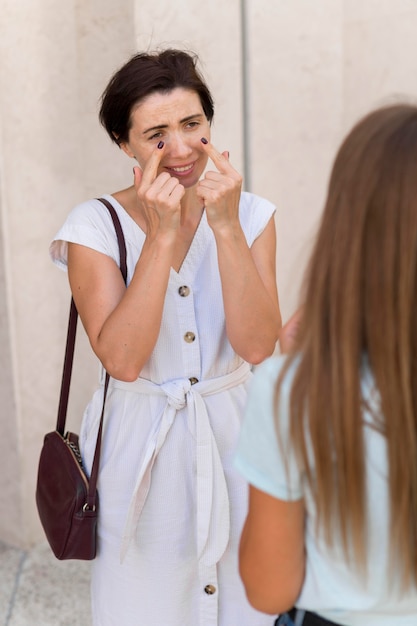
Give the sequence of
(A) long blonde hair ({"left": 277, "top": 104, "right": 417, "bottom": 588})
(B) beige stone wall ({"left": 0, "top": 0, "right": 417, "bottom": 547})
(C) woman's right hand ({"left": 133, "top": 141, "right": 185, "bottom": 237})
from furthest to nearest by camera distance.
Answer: (B) beige stone wall ({"left": 0, "top": 0, "right": 417, "bottom": 547}) < (C) woman's right hand ({"left": 133, "top": 141, "right": 185, "bottom": 237}) < (A) long blonde hair ({"left": 277, "top": 104, "right": 417, "bottom": 588})

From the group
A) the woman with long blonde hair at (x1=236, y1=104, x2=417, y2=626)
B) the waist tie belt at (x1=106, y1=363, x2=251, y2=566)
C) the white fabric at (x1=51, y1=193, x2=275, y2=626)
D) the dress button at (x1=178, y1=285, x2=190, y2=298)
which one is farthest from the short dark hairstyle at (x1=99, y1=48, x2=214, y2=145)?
the woman with long blonde hair at (x1=236, y1=104, x2=417, y2=626)

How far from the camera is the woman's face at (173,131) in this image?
1.96 m

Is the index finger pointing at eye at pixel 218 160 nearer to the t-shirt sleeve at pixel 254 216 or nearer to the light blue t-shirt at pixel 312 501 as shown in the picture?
the t-shirt sleeve at pixel 254 216

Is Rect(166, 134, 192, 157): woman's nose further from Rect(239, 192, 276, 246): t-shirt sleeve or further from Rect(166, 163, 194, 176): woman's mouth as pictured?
Rect(239, 192, 276, 246): t-shirt sleeve

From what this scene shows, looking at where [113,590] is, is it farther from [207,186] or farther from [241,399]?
[207,186]

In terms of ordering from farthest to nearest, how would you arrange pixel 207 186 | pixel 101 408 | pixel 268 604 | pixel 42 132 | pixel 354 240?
1. pixel 42 132
2. pixel 101 408
3. pixel 207 186
4. pixel 268 604
5. pixel 354 240

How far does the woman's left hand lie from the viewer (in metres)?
1.86

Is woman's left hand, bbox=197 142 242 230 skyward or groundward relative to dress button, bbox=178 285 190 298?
skyward

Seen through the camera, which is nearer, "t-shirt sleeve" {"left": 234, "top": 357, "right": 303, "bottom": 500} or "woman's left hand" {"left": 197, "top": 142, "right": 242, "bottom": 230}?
"t-shirt sleeve" {"left": 234, "top": 357, "right": 303, "bottom": 500}

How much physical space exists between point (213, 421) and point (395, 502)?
36.4 inches

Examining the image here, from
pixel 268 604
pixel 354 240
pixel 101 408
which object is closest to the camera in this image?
pixel 354 240

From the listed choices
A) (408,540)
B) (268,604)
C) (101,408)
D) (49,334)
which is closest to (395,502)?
(408,540)

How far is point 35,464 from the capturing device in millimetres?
3477

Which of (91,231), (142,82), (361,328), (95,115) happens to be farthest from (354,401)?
(95,115)
